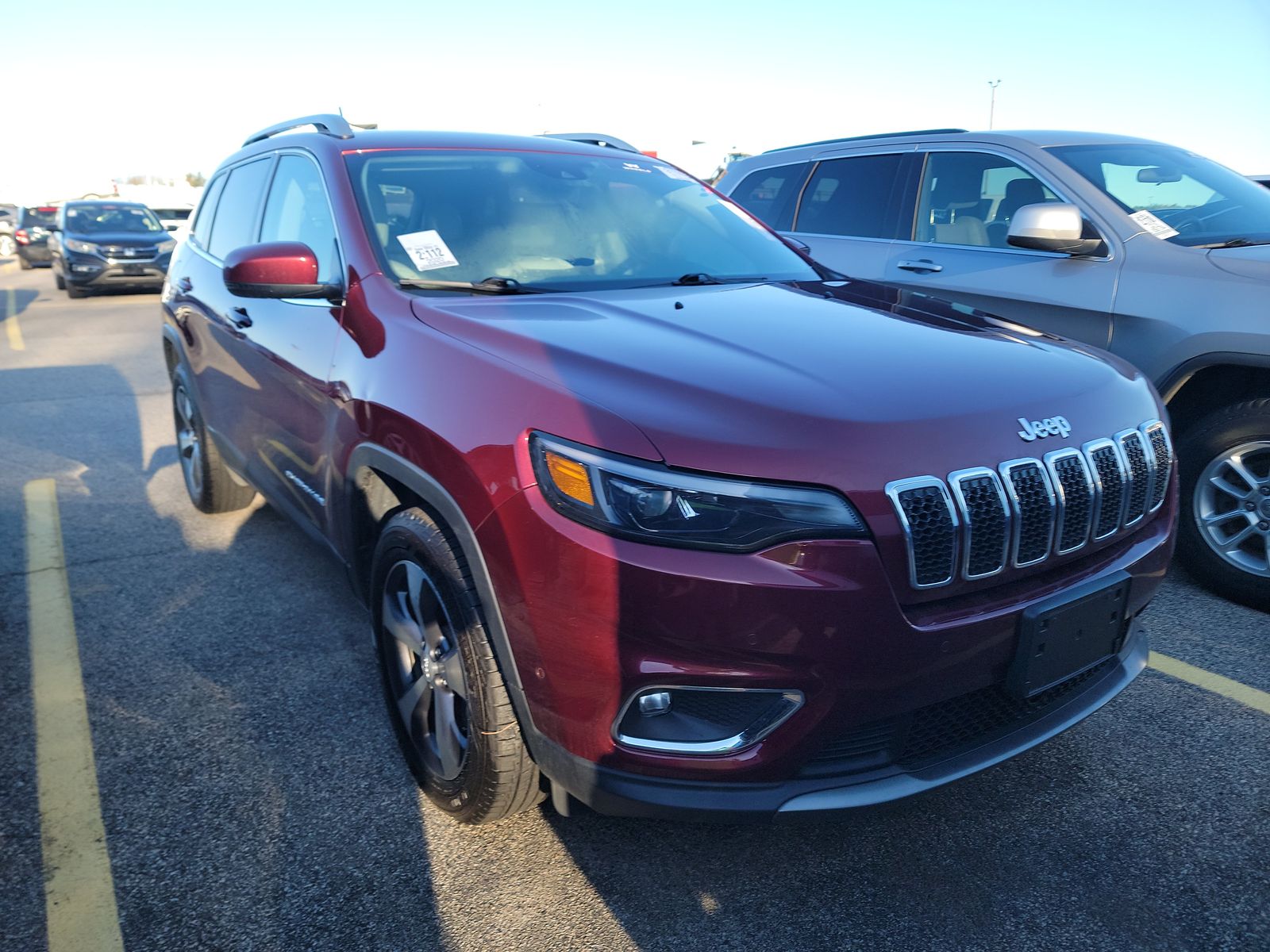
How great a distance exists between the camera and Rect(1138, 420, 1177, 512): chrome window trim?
2.46 m

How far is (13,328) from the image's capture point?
13547mm

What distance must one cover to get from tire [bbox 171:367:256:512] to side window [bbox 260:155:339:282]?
128cm

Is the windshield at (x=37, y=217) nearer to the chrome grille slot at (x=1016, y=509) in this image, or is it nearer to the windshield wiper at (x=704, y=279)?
the windshield wiper at (x=704, y=279)

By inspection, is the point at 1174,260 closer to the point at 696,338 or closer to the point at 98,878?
the point at 696,338

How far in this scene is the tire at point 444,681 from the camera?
219 cm

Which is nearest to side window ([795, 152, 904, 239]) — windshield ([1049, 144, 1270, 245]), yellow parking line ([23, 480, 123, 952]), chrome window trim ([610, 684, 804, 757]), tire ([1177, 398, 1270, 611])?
windshield ([1049, 144, 1270, 245])

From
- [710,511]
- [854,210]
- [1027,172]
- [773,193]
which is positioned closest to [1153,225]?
[1027,172]

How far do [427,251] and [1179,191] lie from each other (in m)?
3.47

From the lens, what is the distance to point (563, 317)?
2498 millimetres

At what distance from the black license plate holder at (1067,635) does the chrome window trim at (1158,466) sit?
1.06 ft

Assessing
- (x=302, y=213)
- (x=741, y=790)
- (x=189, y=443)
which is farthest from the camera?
(x=189, y=443)

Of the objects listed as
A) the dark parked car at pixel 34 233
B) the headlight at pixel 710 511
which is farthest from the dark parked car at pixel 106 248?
the headlight at pixel 710 511

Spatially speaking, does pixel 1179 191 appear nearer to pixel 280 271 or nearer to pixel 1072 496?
pixel 1072 496

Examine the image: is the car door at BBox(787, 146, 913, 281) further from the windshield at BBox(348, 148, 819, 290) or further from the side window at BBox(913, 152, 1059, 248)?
the windshield at BBox(348, 148, 819, 290)
